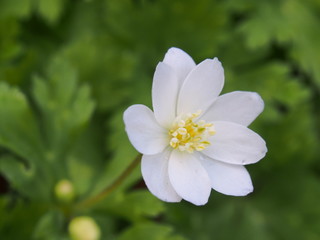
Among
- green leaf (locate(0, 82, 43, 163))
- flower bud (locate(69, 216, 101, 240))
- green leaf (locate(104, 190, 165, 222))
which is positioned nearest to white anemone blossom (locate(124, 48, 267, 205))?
green leaf (locate(104, 190, 165, 222))

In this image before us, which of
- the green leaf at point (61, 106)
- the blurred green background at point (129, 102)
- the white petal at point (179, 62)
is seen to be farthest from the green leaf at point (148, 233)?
the white petal at point (179, 62)

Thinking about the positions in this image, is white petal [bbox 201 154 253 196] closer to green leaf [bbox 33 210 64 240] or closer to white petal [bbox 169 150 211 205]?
white petal [bbox 169 150 211 205]

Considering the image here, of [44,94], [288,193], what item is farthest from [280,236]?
[44,94]

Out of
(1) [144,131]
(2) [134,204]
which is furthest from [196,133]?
(2) [134,204]

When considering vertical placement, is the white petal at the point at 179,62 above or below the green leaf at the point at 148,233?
above

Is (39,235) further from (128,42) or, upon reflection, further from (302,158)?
(302,158)

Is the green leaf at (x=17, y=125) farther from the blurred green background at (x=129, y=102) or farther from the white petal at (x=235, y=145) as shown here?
the white petal at (x=235, y=145)

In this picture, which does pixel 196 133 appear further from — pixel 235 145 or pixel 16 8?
pixel 16 8
